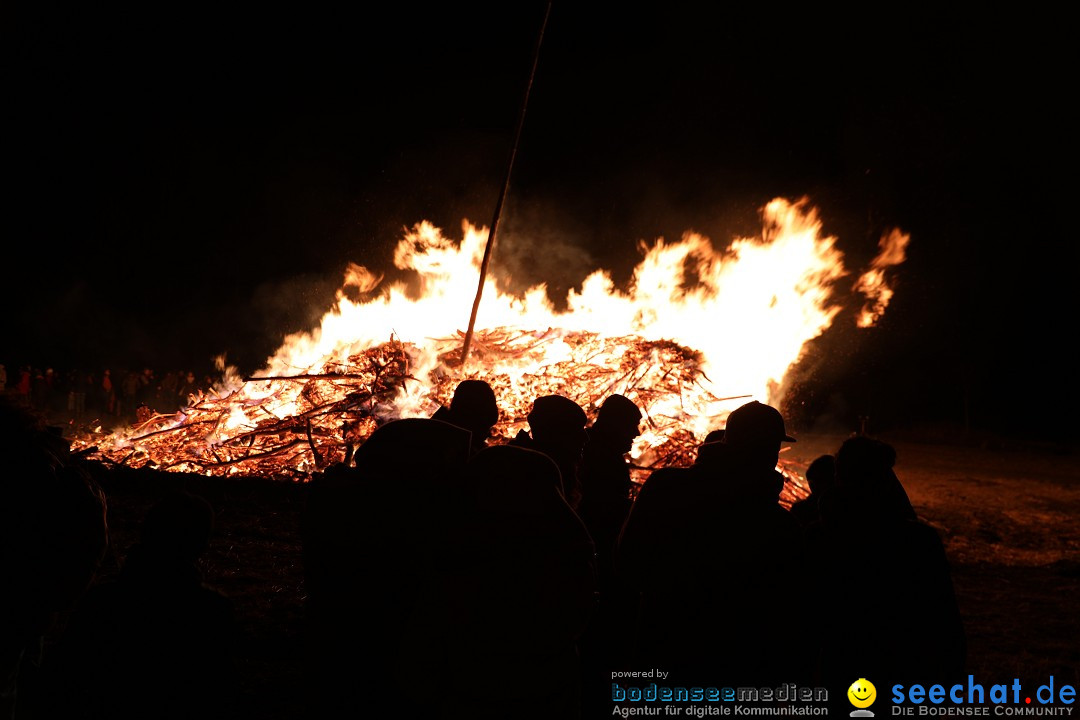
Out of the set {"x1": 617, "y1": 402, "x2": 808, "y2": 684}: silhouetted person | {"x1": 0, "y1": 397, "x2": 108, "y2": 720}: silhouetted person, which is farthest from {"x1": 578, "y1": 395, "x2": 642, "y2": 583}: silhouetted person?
{"x1": 0, "y1": 397, "x2": 108, "y2": 720}: silhouetted person

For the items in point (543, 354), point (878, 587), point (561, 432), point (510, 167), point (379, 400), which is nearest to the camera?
point (878, 587)

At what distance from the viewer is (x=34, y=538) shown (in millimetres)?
2031

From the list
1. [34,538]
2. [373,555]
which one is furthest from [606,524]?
[34,538]

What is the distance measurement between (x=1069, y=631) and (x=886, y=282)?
5.97 metres

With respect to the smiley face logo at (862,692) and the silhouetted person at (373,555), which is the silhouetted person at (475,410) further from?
the smiley face logo at (862,692)

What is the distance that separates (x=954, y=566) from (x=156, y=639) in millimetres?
8297

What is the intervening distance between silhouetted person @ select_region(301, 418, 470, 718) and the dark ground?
4.66ft

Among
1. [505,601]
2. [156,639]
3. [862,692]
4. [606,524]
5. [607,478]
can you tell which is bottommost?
[862,692]

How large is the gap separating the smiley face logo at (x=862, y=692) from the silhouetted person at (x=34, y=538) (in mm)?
2921

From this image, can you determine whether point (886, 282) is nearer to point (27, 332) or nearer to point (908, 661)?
point (908, 661)

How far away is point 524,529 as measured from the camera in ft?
6.64

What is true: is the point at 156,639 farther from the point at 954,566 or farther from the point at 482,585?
the point at 954,566

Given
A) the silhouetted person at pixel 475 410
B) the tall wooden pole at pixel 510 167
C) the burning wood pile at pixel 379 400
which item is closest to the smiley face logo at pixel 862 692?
the silhouetted person at pixel 475 410

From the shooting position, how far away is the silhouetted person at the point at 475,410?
3350 millimetres
